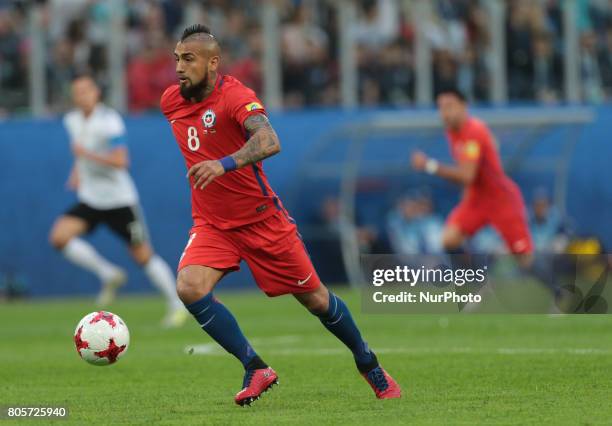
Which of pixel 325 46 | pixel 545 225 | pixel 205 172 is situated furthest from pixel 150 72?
pixel 205 172

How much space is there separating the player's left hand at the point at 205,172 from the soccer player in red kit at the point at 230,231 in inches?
24.3

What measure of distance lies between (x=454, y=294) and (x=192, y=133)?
2.30m

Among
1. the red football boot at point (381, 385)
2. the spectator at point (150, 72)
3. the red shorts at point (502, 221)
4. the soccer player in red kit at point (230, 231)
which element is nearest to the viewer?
the soccer player in red kit at point (230, 231)

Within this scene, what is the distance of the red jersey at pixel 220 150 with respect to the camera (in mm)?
8672

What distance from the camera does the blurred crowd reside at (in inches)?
905

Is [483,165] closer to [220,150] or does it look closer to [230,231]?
[230,231]

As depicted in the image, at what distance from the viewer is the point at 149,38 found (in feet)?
75.1

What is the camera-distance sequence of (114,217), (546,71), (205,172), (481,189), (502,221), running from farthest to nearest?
(546,71)
(114,217)
(481,189)
(502,221)
(205,172)

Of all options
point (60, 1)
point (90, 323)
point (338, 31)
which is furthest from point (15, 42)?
point (90, 323)

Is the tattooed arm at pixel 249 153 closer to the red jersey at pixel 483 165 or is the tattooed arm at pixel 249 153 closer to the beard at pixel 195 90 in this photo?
the beard at pixel 195 90

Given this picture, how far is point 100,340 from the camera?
30.6 ft

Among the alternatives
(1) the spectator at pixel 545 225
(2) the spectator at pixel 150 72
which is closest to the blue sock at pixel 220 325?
(1) the spectator at pixel 545 225

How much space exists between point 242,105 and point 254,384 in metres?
1.66

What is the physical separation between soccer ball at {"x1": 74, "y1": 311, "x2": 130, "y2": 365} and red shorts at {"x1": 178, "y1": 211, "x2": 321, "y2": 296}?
2.92ft
